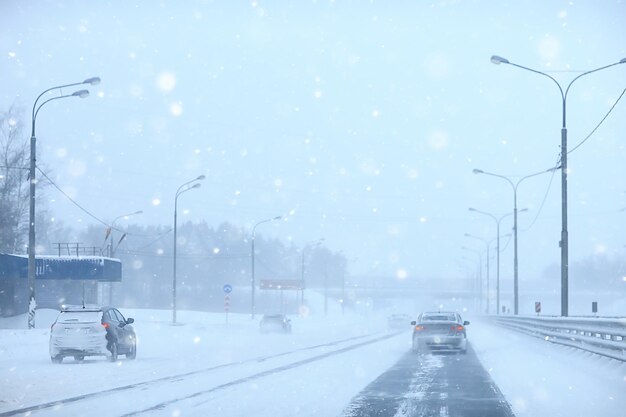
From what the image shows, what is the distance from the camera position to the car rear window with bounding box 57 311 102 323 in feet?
79.1

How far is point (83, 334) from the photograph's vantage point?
23.9 m

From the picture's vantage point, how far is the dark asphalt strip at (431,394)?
13.0 meters

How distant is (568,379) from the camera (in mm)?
18625

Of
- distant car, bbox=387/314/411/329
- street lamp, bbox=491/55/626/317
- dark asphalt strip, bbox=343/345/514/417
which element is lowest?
distant car, bbox=387/314/411/329

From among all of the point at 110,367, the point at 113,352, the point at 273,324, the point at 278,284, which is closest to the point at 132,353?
the point at 113,352

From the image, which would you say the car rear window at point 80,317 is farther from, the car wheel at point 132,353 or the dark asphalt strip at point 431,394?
the dark asphalt strip at point 431,394

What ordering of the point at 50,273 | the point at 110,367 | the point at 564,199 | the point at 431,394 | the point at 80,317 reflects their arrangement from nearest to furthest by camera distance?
the point at 431,394 < the point at 110,367 < the point at 80,317 < the point at 564,199 < the point at 50,273

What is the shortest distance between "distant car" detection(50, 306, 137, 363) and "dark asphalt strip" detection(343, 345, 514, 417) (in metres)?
7.45

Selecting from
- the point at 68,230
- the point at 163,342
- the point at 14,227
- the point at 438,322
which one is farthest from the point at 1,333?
the point at 68,230

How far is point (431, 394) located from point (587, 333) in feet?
36.6

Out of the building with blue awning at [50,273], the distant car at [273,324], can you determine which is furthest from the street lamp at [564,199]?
the building with blue awning at [50,273]

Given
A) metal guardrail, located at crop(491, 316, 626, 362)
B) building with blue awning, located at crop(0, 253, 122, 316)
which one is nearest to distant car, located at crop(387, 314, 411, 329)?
building with blue awning, located at crop(0, 253, 122, 316)

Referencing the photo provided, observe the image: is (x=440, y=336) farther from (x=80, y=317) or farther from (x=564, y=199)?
(x=80, y=317)

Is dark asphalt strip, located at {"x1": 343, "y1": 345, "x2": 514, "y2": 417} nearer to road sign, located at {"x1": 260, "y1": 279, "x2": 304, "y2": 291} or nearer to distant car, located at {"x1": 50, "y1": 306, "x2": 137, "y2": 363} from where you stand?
distant car, located at {"x1": 50, "y1": 306, "x2": 137, "y2": 363}
